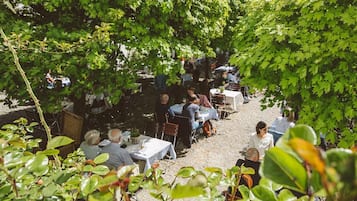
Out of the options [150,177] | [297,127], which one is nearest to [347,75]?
[150,177]

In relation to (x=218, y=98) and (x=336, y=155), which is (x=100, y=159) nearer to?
(x=336, y=155)

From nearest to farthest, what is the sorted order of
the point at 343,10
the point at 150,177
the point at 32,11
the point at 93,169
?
the point at 93,169 < the point at 150,177 < the point at 343,10 < the point at 32,11

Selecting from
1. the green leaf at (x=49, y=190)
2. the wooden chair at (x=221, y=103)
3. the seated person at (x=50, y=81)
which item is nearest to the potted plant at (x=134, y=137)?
the seated person at (x=50, y=81)

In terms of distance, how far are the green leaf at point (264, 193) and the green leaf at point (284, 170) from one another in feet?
0.92

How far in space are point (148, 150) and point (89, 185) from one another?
6.33m

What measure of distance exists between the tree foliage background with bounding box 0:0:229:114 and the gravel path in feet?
7.83

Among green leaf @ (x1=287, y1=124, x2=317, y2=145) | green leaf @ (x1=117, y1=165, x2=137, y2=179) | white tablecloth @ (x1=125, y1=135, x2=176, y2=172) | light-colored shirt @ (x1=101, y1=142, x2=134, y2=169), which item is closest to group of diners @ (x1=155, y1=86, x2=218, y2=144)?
white tablecloth @ (x1=125, y1=135, x2=176, y2=172)

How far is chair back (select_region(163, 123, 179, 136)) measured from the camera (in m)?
8.65

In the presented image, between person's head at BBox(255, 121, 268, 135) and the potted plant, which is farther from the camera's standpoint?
the potted plant

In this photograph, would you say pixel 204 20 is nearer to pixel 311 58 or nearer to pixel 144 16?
pixel 144 16

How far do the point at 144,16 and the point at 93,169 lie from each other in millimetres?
5953

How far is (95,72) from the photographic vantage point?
693 cm

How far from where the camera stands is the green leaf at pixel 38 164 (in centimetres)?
110

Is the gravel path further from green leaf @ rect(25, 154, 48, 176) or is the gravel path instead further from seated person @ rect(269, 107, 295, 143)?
green leaf @ rect(25, 154, 48, 176)
